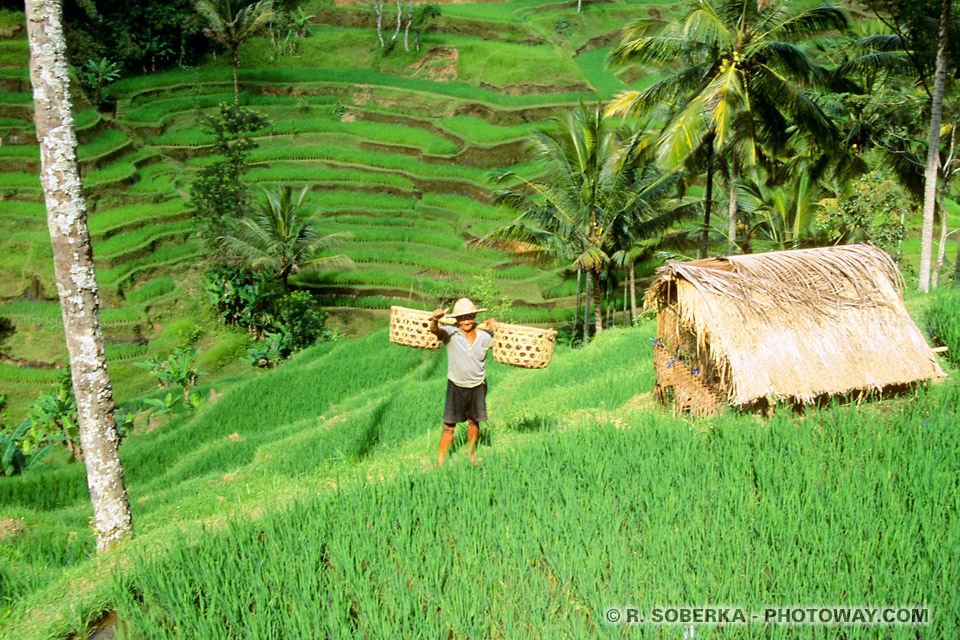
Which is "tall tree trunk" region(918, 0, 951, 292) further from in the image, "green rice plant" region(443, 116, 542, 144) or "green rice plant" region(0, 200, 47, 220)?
"green rice plant" region(0, 200, 47, 220)

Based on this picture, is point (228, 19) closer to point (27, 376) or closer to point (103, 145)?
point (103, 145)

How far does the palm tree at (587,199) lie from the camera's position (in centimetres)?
1142

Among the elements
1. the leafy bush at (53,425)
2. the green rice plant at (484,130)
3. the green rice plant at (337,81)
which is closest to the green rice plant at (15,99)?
the green rice plant at (337,81)

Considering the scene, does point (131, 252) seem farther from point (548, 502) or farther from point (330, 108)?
point (548, 502)

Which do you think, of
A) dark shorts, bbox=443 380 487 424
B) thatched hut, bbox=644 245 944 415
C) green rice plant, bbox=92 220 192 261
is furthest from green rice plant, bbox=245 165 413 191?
dark shorts, bbox=443 380 487 424

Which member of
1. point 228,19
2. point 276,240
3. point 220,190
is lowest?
point 276,240

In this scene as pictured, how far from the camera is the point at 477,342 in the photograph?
16.0 ft

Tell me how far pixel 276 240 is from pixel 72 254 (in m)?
9.86

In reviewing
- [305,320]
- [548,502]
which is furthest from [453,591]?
[305,320]

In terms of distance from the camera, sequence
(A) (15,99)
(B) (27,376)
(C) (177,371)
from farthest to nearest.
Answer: (A) (15,99), (B) (27,376), (C) (177,371)

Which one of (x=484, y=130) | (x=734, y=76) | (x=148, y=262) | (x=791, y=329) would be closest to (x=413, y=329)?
(x=791, y=329)

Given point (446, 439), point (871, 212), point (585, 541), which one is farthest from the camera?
point (871, 212)

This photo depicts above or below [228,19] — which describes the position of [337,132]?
below

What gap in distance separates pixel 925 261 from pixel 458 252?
968 centimetres
